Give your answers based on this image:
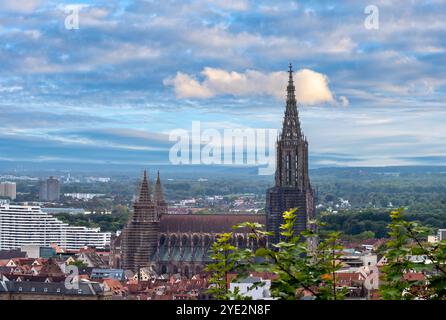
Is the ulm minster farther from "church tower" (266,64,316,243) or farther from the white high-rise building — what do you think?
the white high-rise building

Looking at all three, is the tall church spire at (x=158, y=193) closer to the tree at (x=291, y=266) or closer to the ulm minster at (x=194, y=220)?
the ulm minster at (x=194, y=220)

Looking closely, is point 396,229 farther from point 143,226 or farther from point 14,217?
point 14,217

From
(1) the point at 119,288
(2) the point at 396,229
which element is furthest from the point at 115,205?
(2) the point at 396,229

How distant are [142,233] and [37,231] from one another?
3646cm

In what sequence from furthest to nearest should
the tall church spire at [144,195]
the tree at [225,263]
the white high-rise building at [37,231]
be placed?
the white high-rise building at [37,231] → the tall church spire at [144,195] → the tree at [225,263]

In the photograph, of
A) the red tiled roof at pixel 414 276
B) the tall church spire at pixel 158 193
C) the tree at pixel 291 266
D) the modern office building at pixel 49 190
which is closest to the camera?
the tree at pixel 291 266

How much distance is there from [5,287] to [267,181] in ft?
112

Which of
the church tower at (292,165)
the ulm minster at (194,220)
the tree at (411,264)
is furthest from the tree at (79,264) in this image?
the tree at (411,264)

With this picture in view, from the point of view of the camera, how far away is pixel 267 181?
6569cm

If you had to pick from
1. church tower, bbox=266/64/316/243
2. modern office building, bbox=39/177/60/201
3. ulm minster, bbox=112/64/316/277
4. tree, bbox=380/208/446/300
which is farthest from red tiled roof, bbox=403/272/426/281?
modern office building, bbox=39/177/60/201

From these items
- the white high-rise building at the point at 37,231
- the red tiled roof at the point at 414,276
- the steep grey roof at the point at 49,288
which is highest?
the red tiled roof at the point at 414,276

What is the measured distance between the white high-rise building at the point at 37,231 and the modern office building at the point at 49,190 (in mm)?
5341

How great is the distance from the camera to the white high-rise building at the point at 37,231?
288 ft

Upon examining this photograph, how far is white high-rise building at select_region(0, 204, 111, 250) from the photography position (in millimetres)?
87688
